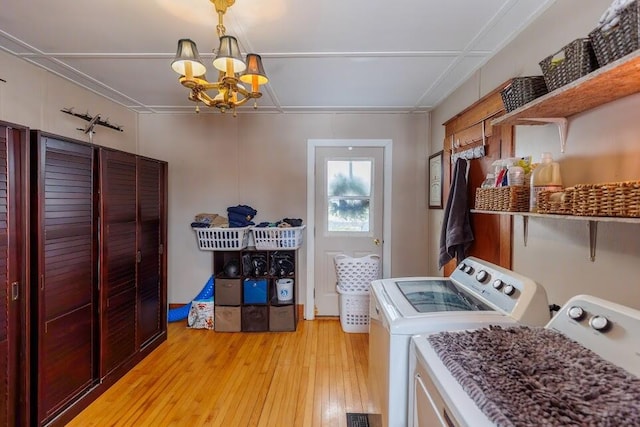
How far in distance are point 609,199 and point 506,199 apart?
1.93ft

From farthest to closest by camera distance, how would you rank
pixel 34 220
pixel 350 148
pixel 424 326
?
pixel 350 148, pixel 34 220, pixel 424 326

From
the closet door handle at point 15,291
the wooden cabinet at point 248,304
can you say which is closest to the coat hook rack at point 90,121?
the closet door handle at point 15,291

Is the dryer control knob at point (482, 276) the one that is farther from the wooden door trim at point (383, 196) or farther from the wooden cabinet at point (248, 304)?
the wooden cabinet at point (248, 304)

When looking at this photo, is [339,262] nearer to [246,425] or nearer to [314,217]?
[314,217]

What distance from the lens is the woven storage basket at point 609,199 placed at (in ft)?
2.93

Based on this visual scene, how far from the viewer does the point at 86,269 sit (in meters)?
2.10

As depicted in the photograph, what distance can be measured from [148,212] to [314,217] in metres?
1.61

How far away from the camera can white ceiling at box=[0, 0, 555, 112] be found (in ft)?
5.36

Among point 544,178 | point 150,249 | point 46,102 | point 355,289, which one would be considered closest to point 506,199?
point 544,178

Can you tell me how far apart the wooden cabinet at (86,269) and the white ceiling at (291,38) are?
648 mm

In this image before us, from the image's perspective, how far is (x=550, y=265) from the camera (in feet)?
5.19

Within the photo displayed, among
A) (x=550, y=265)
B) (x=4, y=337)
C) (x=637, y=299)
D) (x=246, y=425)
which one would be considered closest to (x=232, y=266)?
(x=246, y=425)

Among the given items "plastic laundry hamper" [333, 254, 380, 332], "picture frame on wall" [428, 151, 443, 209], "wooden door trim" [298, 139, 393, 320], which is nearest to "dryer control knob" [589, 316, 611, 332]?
"picture frame on wall" [428, 151, 443, 209]

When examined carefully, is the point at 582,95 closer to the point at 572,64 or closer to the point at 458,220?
the point at 572,64
